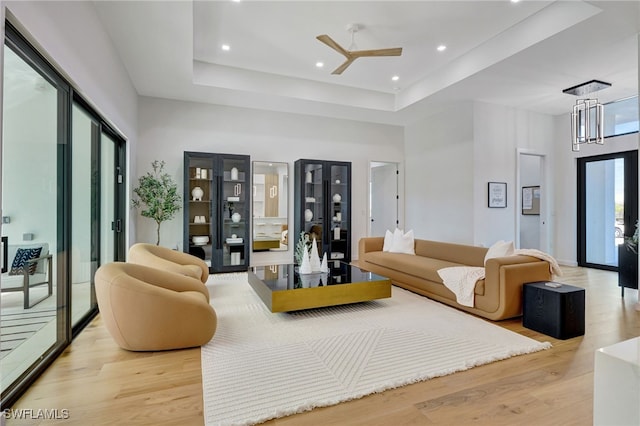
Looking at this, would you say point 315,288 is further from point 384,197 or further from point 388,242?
point 384,197

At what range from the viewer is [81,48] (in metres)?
2.76

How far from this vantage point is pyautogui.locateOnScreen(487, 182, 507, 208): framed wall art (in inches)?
232

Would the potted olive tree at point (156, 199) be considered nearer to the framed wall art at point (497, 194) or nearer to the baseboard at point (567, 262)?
the framed wall art at point (497, 194)

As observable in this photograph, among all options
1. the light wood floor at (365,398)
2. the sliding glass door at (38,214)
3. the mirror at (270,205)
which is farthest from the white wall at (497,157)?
the sliding glass door at (38,214)

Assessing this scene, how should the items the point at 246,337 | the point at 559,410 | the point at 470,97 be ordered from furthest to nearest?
the point at 470,97 < the point at 246,337 < the point at 559,410

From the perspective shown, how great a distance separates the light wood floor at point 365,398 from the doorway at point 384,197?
5092 mm

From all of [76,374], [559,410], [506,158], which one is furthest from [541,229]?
[76,374]

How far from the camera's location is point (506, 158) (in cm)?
607

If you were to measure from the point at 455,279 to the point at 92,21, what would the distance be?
4.48m

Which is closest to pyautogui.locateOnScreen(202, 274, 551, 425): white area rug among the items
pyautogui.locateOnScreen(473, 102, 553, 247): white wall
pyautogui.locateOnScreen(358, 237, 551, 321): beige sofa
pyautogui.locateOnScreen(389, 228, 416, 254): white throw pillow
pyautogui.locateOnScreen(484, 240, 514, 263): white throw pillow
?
pyautogui.locateOnScreen(358, 237, 551, 321): beige sofa

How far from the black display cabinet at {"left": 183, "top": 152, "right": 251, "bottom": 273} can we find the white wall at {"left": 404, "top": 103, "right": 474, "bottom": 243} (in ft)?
12.2

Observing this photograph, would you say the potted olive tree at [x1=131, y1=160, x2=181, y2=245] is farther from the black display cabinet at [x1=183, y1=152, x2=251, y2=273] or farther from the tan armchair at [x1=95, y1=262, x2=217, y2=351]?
the tan armchair at [x1=95, y1=262, x2=217, y2=351]

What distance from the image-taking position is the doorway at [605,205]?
5.61m

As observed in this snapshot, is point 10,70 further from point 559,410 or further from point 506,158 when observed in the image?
point 506,158
